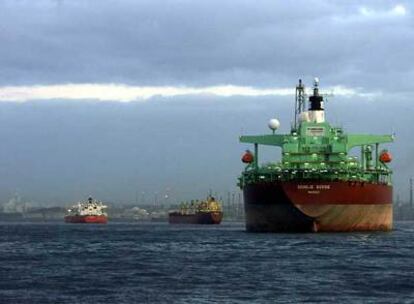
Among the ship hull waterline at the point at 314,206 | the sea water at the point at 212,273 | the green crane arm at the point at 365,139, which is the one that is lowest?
the sea water at the point at 212,273

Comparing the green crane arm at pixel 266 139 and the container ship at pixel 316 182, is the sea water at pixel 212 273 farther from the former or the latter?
the green crane arm at pixel 266 139

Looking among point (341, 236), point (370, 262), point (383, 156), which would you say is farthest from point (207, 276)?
point (383, 156)

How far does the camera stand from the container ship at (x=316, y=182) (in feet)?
272

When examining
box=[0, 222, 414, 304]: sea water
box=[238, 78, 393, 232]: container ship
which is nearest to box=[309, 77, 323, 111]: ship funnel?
box=[238, 78, 393, 232]: container ship

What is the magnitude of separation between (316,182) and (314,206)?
2.23 m

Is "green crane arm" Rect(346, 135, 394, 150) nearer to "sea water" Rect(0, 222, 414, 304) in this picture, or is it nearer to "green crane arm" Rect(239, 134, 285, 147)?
"green crane arm" Rect(239, 134, 285, 147)

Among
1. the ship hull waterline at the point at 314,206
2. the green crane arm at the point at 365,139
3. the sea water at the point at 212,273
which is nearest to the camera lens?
the sea water at the point at 212,273

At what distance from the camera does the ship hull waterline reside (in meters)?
82.7

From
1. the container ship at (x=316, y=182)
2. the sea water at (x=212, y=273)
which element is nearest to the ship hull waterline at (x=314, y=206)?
the container ship at (x=316, y=182)

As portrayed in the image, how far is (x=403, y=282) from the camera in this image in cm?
4112

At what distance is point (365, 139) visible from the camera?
97250 millimetres

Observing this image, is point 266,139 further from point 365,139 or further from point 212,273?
point 212,273

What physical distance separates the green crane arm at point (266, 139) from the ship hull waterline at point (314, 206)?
8.83 m

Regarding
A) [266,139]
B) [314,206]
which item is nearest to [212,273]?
[314,206]
